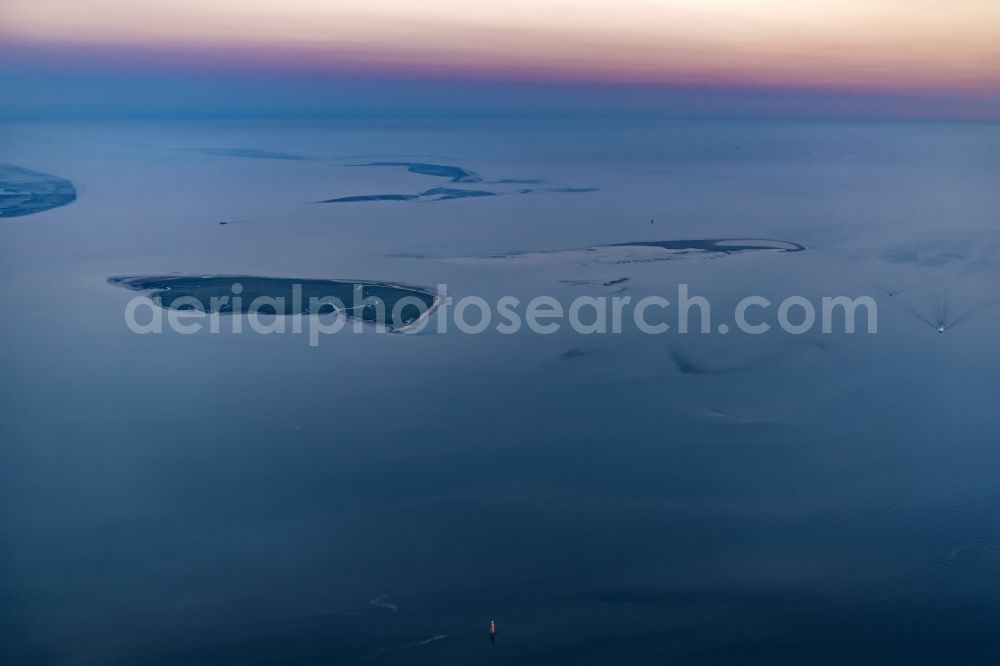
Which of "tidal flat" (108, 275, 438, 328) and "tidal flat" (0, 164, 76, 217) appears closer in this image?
"tidal flat" (108, 275, 438, 328)

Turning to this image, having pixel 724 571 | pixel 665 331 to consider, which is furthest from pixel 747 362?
pixel 724 571

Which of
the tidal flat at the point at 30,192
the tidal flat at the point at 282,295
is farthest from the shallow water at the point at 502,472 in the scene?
the tidal flat at the point at 30,192

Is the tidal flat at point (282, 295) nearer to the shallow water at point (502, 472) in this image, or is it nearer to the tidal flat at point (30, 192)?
the shallow water at point (502, 472)

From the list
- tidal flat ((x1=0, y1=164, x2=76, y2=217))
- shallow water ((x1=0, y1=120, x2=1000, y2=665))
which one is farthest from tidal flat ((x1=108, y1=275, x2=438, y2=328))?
tidal flat ((x1=0, y1=164, x2=76, y2=217))

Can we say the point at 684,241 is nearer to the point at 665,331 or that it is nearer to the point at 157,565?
the point at 665,331

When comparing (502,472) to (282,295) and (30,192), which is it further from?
(30,192)

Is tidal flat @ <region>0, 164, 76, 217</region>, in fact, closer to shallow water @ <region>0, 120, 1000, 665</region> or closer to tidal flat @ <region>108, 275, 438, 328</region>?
shallow water @ <region>0, 120, 1000, 665</region>

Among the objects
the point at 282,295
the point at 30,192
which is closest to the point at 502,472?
the point at 282,295

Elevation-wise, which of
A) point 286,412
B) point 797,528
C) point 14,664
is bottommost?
point 14,664
